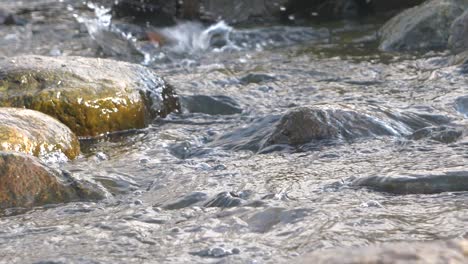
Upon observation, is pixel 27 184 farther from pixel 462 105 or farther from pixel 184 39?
pixel 184 39

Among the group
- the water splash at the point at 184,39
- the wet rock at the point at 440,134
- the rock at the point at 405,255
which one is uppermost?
the rock at the point at 405,255

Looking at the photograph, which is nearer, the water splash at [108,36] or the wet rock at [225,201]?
the wet rock at [225,201]

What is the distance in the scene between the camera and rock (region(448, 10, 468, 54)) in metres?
7.73

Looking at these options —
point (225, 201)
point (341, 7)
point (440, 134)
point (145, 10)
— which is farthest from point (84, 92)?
point (341, 7)

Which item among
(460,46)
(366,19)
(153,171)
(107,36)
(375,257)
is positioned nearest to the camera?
(375,257)

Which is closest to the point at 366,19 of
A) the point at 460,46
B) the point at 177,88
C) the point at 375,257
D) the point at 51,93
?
the point at 460,46

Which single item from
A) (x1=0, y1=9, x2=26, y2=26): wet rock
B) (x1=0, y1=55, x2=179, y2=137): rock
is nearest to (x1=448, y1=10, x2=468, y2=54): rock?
(x1=0, y1=55, x2=179, y2=137): rock

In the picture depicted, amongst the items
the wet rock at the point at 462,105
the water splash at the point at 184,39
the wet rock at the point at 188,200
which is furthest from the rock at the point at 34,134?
the water splash at the point at 184,39

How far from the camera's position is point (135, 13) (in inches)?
427

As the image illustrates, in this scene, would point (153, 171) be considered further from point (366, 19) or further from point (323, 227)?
point (366, 19)

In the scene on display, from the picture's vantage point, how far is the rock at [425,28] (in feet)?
27.1

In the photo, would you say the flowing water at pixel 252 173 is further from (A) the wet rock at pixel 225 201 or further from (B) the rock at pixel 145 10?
(B) the rock at pixel 145 10

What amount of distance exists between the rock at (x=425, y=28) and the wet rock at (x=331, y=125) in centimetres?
306

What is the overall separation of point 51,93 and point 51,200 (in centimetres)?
169
